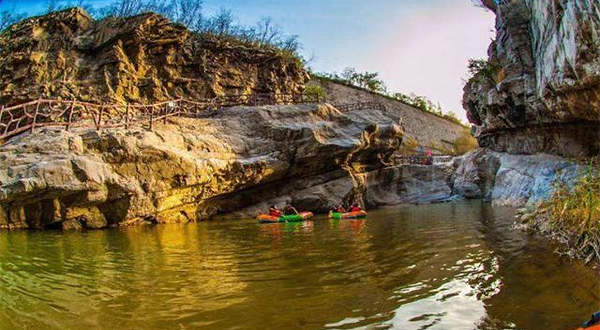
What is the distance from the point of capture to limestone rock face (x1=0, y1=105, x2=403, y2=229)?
48.2 feet

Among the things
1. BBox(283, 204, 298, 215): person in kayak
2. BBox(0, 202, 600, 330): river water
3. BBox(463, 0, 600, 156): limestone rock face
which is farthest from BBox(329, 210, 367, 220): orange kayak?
BBox(463, 0, 600, 156): limestone rock face

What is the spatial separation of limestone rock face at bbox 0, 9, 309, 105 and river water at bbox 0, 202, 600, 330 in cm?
1474

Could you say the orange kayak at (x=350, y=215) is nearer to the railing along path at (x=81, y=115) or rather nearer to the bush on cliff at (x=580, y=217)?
the railing along path at (x=81, y=115)

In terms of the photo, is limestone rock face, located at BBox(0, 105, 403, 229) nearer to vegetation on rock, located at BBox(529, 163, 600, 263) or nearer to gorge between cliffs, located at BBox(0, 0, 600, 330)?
gorge between cliffs, located at BBox(0, 0, 600, 330)

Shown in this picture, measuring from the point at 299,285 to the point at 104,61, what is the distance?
2265 cm

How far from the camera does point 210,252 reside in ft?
35.3

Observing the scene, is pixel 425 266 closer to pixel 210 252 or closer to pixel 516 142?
pixel 210 252

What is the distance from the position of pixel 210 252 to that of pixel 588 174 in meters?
8.69

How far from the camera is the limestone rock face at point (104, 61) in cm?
2402

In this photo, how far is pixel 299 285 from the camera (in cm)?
695

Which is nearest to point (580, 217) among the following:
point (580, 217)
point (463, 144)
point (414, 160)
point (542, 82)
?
point (580, 217)

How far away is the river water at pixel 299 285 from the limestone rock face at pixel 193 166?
11.4 feet

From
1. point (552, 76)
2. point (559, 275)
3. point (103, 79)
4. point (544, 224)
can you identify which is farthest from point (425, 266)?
point (103, 79)

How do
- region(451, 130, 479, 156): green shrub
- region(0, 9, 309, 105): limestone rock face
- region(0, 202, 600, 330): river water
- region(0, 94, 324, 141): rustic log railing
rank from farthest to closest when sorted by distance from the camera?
region(451, 130, 479, 156): green shrub, region(0, 9, 309, 105): limestone rock face, region(0, 94, 324, 141): rustic log railing, region(0, 202, 600, 330): river water
